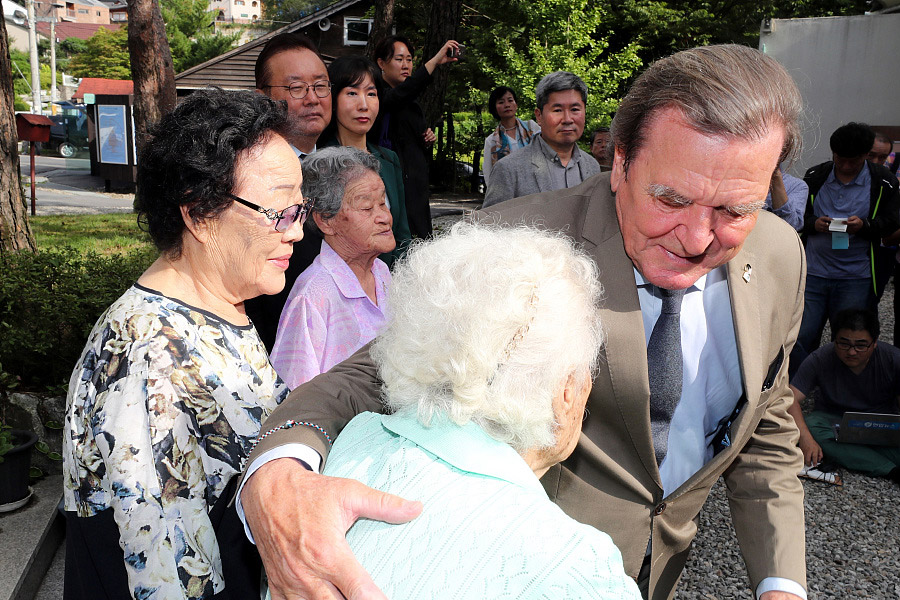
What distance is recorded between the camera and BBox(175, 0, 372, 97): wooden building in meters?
26.4

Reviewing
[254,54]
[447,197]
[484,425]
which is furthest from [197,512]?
[254,54]

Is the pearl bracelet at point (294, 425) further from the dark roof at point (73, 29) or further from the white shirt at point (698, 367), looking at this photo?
the dark roof at point (73, 29)

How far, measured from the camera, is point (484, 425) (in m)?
1.38

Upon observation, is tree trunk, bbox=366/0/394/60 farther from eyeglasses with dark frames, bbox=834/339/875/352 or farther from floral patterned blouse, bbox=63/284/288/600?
floral patterned blouse, bbox=63/284/288/600

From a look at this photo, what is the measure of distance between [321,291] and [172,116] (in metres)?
1.10

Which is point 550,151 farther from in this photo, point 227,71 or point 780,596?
point 227,71

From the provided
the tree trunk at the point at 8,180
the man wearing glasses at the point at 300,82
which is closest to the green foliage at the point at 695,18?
the tree trunk at the point at 8,180

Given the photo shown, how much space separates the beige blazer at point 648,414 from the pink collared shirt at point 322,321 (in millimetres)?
1072

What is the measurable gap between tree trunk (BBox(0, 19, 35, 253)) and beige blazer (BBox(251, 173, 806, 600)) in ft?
17.6

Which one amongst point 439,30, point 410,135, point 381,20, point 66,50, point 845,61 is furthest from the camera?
point 66,50

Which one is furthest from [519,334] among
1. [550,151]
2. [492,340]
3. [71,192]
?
[71,192]

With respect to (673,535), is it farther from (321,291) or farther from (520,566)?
(321,291)

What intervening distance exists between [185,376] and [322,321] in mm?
1080

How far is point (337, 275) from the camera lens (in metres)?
3.18
